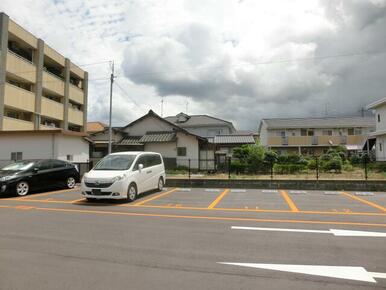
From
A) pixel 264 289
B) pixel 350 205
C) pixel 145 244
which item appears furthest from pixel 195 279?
pixel 350 205

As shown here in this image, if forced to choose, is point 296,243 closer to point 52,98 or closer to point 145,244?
point 145,244

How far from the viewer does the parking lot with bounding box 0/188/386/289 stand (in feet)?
12.4

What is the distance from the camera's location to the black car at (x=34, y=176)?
A: 1156 cm

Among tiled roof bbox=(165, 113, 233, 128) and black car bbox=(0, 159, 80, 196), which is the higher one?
tiled roof bbox=(165, 113, 233, 128)

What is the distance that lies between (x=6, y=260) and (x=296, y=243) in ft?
15.0

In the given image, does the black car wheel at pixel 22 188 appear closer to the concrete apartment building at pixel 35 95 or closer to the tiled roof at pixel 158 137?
the concrete apartment building at pixel 35 95

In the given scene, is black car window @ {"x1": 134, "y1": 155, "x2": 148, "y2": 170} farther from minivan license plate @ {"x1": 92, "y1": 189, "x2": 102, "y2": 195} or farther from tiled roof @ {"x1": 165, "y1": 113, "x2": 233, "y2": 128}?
tiled roof @ {"x1": 165, "y1": 113, "x2": 233, "y2": 128}

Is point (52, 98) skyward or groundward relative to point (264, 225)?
skyward

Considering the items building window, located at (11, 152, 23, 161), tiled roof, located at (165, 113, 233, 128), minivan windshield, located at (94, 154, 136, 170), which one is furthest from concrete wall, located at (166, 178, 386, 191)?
tiled roof, located at (165, 113, 233, 128)

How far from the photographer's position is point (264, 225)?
6.90 meters

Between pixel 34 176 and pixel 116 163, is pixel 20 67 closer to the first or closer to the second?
pixel 34 176

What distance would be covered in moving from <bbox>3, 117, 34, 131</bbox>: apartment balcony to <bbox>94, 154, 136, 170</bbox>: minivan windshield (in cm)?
1817

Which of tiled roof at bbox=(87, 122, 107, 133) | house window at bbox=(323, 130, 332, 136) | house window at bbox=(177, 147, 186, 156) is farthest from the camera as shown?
tiled roof at bbox=(87, 122, 107, 133)

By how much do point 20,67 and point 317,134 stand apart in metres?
34.2
